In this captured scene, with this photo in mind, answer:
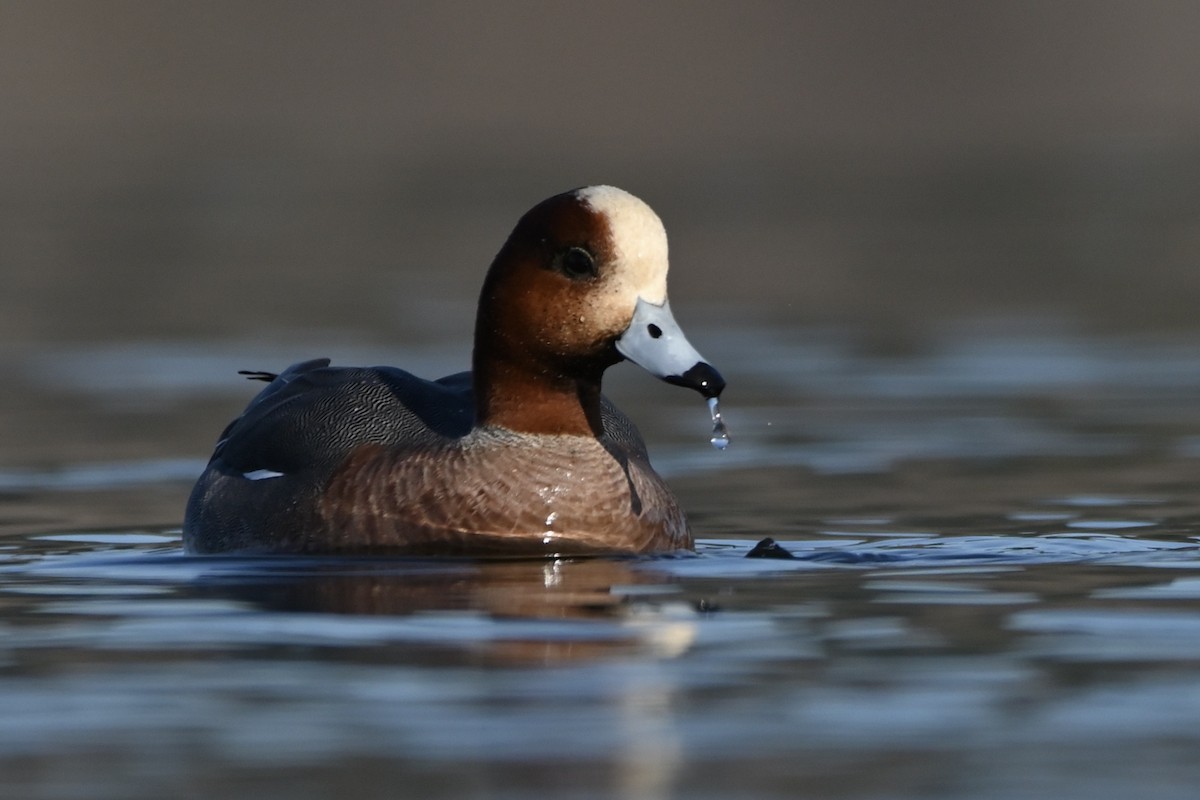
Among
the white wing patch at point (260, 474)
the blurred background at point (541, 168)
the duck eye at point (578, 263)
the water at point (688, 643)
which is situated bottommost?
the water at point (688, 643)

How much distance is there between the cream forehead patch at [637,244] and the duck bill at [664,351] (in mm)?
50

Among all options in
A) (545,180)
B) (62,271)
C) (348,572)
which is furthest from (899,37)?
(348,572)

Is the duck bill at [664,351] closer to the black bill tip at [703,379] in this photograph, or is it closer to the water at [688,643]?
the black bill tip at [703,379]

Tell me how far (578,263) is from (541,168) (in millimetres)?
22757

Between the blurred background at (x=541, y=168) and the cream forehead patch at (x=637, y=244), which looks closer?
the cream forehead patch at (x=637, y=244)

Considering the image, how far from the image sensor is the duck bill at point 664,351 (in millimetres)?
7617

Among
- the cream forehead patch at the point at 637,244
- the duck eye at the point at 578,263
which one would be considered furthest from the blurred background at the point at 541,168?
the cream forehead patch at the point at 637,244

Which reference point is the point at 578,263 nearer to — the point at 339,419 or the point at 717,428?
the point at 717,428

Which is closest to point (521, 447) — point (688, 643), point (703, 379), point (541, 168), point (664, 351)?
point (664, 351)

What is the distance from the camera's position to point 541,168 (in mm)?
30672

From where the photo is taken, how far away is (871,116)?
39.6 metres

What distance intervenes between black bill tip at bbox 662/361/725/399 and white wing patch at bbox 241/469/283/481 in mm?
1534

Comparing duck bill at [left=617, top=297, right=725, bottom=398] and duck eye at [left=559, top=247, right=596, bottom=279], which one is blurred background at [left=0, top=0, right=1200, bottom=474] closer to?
duck eye at [left=559, top=247, right=596, bottom=279]

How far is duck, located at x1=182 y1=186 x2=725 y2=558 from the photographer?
7.96 meters
